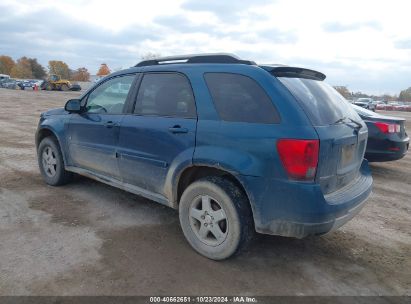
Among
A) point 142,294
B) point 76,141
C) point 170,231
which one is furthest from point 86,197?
point 142,294

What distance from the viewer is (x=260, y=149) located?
2951mm

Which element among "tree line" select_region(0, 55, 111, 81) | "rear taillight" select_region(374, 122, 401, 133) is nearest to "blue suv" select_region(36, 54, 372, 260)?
"rear taillight" select_region(374, 122, 401, 133)

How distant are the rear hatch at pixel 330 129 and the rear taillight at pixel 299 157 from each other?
0.07 metres

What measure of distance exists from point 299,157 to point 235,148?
55 centimetres

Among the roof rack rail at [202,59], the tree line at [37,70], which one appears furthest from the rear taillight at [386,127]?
the tree line at [37,70]

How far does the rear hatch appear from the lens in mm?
2945

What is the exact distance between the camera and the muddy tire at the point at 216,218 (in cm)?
312

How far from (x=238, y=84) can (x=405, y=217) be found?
2.97 m

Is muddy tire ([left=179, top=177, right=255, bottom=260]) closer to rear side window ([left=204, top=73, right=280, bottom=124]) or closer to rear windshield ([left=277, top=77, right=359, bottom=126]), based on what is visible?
rear side window ([left=204, top=73, right=280, bottom=124])

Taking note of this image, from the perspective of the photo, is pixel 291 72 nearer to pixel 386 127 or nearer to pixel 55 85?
pixel 386 127

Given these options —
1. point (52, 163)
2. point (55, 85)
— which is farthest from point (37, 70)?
point (52, 163)

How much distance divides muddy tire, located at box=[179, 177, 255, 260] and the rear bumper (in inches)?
5.5

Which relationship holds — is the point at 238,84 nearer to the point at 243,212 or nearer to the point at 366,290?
the point at 243,212

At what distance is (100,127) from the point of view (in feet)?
14.5
